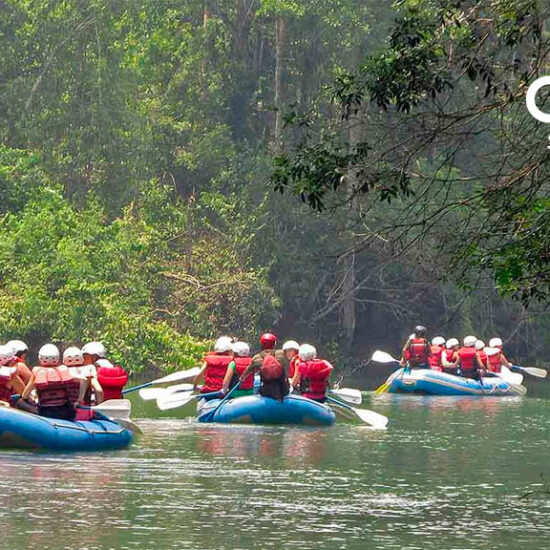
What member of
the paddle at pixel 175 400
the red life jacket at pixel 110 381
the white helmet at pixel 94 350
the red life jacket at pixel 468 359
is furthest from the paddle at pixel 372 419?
the red life jacket at pixel 468 359

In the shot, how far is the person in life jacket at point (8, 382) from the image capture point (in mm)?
18594

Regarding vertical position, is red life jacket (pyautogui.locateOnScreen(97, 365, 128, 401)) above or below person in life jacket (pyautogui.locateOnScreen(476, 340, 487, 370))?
below

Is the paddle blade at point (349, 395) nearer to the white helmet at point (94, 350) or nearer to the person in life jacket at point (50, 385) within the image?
the white helmet at point (94, 350)

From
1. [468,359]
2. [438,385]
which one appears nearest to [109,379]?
[438,385]

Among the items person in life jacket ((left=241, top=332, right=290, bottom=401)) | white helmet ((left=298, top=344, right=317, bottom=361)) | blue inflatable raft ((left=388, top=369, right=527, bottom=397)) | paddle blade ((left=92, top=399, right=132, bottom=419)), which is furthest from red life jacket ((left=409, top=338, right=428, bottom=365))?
paddle blade ((left=92, top=399, right=132, bottom=419))

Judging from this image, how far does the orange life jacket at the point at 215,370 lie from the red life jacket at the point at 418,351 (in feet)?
36.3

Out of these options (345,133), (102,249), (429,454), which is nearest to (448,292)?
(345,133)

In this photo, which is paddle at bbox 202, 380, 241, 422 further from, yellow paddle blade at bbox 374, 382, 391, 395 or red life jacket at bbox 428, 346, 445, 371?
red life jacket at bbox 428, 346, 445, 371

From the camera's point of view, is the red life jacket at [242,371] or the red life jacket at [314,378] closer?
the red life jacket at [242,371]

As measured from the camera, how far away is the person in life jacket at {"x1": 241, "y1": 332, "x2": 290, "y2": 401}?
22156 mm

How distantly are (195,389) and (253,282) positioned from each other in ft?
53.0

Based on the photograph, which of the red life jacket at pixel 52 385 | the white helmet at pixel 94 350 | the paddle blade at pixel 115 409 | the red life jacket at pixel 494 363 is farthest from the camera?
the red life jacket at pixel 494 363

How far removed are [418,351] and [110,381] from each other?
14.9m

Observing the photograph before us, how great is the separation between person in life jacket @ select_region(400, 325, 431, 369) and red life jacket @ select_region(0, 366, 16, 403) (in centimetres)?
1621
